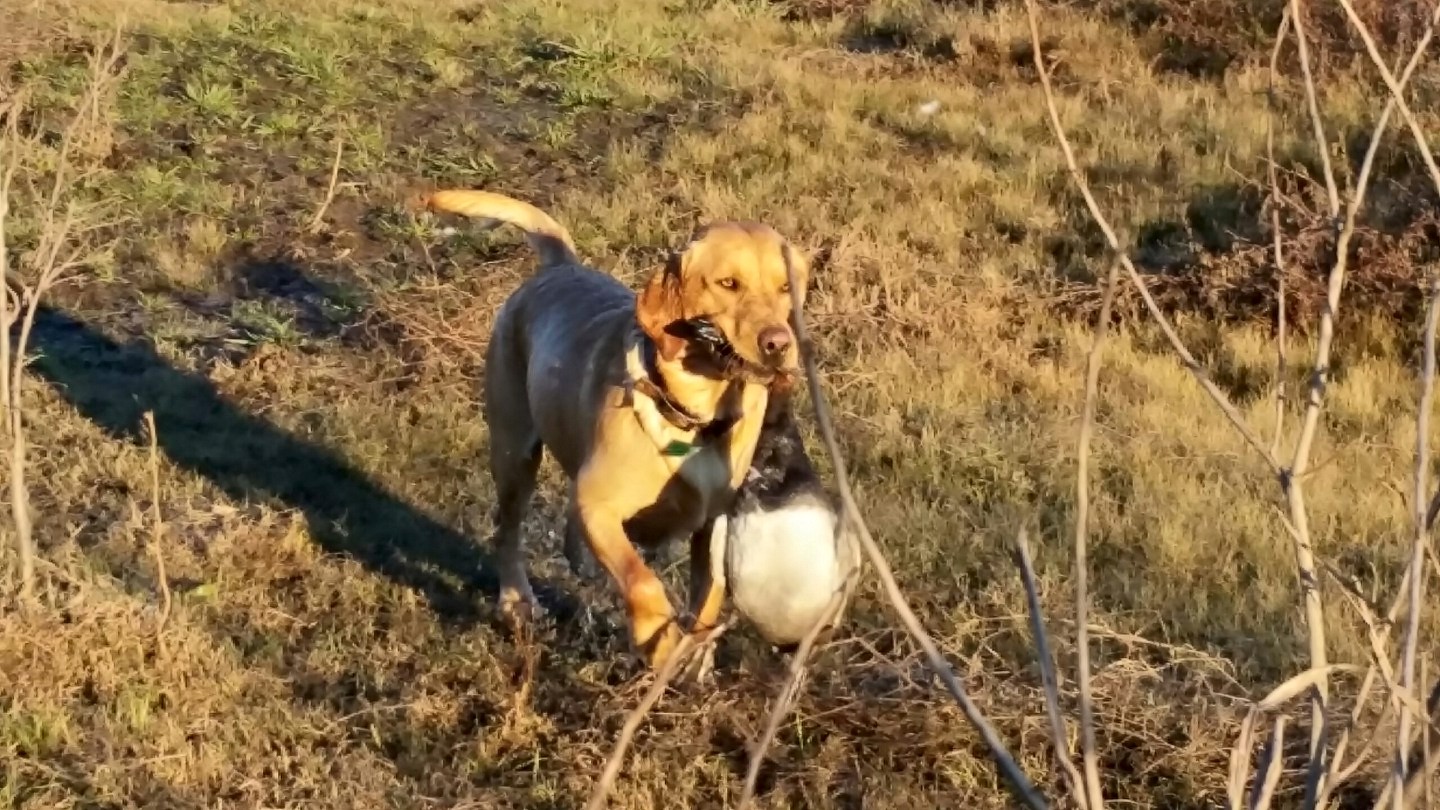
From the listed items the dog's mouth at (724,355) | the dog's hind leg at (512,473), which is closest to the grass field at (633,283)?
Answer: the dog's hind leg at (512,473)

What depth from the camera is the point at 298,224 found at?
8531 mm

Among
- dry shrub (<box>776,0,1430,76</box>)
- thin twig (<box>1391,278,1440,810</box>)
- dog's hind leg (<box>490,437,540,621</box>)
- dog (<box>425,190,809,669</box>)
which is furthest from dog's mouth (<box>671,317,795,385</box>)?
dry shrub (<box>776,0,1430,76</box>)

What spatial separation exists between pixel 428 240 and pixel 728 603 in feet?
14.9

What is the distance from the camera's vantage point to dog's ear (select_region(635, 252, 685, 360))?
145 inches

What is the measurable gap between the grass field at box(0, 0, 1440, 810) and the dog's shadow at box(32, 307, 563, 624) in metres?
0.02

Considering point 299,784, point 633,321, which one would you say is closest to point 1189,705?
point 633,321

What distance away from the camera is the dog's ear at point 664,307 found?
367cm

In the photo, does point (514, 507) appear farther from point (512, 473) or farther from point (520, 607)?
point (520, 607)

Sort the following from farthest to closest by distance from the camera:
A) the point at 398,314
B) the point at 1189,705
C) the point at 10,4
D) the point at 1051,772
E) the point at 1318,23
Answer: the point at 10,4 < the point at 1318,23 < the point at 398,314 < the point at 1189,705 < the point at 1051,772

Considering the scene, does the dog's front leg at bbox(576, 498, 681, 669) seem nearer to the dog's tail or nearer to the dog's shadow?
the dog's shadow

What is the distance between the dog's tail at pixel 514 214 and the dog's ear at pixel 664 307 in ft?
→ 4.19

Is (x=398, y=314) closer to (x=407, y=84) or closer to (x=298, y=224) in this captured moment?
(x=298, y=224)

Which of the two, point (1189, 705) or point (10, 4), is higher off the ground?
point (1189, 705)

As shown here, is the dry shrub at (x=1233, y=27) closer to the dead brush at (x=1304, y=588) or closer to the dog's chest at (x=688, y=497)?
the dog's chest at (x=688, y=497)
